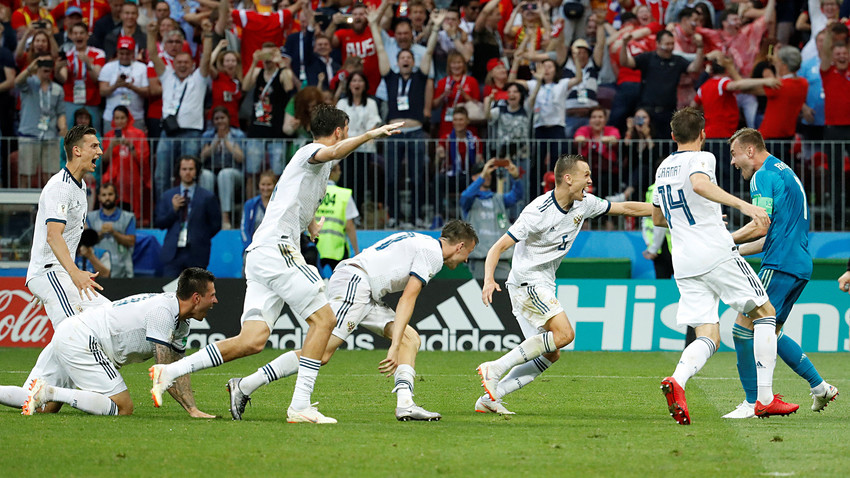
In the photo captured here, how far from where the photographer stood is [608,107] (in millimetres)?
17688

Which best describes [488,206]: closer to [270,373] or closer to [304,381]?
[270,373]

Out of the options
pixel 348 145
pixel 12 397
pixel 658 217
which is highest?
pixel 348 145

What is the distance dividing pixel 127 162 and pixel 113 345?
9003 mm

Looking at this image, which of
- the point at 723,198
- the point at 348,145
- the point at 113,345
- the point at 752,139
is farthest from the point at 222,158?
the point at 723,198

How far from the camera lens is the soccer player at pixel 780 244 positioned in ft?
28.5

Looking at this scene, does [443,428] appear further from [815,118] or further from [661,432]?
[815,118]

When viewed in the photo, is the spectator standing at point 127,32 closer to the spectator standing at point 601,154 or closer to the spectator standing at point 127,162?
the spectator standing at point 127,162

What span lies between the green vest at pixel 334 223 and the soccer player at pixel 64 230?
6.00 metres

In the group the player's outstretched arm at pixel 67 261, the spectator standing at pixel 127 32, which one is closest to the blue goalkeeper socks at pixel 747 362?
the player's outstretched arm at pixel 67 261

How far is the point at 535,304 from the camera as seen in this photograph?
8977 mm

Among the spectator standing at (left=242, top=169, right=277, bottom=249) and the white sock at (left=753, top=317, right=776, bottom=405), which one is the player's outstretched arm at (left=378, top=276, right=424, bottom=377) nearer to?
the white sock at (left=753, top=317, right=776, bottom=405)

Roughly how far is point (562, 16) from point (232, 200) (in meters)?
6.24

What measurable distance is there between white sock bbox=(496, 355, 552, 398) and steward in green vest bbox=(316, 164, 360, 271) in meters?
5.93

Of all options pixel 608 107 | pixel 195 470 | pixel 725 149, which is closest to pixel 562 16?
pixel 608 107
